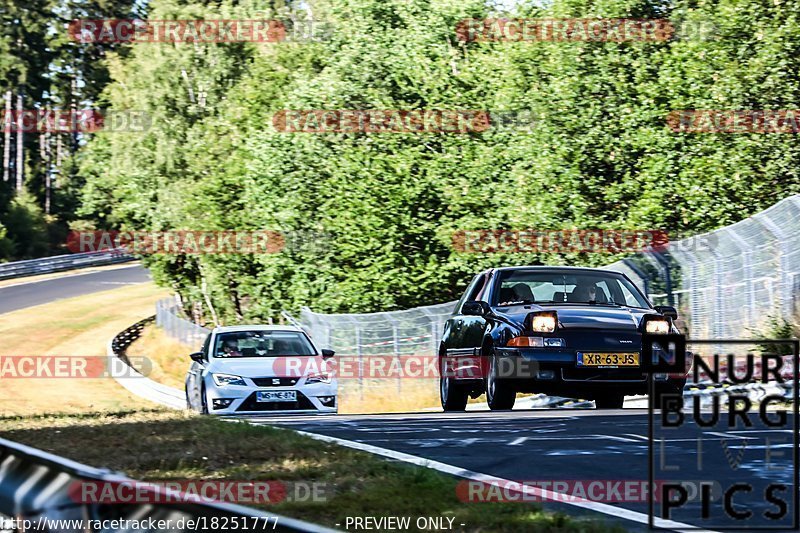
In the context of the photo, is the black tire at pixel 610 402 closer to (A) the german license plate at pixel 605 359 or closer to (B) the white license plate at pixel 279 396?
(A) the german license plate at pixel 605 359

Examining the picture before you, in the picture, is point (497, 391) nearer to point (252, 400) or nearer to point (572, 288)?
point (572, 288)

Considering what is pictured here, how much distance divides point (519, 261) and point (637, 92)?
542cm

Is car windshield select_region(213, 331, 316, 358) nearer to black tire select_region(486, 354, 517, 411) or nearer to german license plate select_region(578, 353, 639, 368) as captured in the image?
black tire select_region(486, 354, 517, 411)

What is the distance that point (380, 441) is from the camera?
11.5 m

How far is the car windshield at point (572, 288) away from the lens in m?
15.0

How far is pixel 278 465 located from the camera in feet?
31.2

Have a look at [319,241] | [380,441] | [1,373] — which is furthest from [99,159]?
[380,441]

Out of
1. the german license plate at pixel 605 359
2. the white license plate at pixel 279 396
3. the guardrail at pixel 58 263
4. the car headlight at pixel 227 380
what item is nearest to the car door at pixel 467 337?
the german license plate at pixel 605 359

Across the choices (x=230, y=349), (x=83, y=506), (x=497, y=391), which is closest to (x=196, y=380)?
(x=230, y=349)

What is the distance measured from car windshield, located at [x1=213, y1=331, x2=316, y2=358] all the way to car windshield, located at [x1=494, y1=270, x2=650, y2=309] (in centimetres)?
565

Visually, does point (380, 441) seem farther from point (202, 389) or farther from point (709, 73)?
point (709, 73)

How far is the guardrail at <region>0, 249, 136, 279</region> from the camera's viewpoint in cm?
7438

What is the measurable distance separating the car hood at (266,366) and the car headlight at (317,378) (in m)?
0.10

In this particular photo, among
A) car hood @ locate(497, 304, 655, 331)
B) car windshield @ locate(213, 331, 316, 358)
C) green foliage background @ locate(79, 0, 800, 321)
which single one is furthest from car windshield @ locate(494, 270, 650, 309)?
green foliage background @ locate(79, 0, 800, 321)
